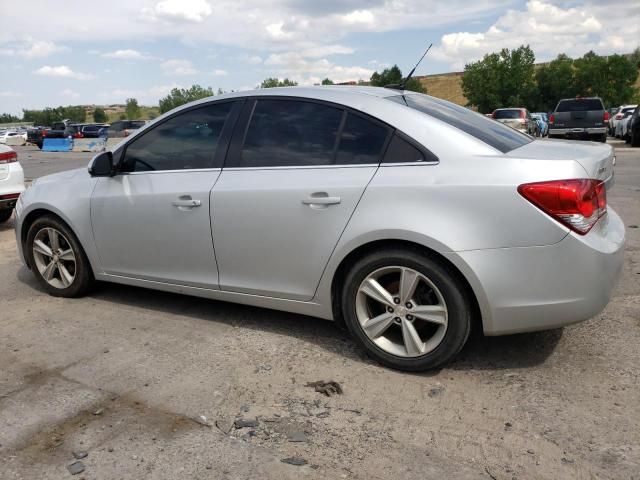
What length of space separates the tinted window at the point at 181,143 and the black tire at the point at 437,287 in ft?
4.37

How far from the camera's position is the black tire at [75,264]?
4.75 meters

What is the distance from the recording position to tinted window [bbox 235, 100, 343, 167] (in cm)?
364

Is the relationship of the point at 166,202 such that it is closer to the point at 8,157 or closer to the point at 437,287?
the point at 437,287

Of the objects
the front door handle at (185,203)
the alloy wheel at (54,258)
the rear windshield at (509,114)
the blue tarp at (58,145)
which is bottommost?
the blue tarp at (58,145)

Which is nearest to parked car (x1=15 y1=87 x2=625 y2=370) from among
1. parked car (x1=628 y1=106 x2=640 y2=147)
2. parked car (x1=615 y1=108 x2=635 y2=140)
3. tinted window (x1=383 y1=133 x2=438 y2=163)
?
tinted window (x1=383 y1=133 x2=438 y2=163)

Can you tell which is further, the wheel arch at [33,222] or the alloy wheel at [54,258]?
the alloy wheel at [54,258]

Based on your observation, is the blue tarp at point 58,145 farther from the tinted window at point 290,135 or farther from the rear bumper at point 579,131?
the tinted window at point 290,135

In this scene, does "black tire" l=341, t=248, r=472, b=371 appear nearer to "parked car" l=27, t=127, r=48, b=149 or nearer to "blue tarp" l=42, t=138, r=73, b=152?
"blue tarp" l=42, t=138, r=73, b=152

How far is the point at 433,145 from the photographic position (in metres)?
3.30

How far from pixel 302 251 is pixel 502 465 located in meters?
1.66

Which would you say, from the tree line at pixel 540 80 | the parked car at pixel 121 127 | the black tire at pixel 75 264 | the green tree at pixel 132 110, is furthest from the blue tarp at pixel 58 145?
the green tree at pixel 132 110

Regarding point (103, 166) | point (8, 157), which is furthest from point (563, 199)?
point (8, 157)

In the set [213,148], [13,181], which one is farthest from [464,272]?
[13,181]

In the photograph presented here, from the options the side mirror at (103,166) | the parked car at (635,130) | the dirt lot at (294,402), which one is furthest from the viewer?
the parked car at (635,130)
